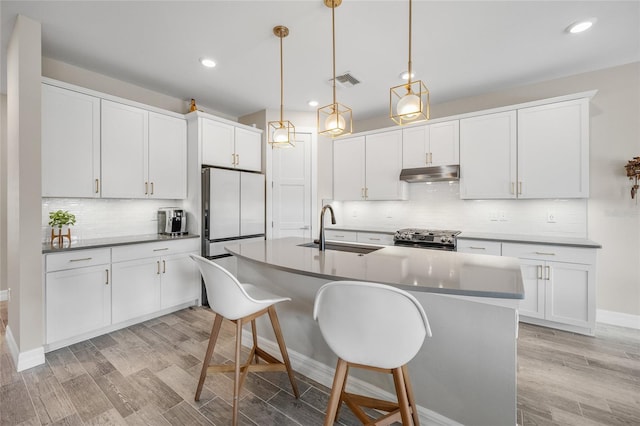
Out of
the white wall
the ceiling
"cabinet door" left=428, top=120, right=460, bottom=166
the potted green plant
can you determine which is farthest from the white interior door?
the white wall

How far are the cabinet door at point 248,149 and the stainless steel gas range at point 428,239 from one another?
2.35m

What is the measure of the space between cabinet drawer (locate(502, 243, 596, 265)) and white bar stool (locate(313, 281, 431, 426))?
8.11ft

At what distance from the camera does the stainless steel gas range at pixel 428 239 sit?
3.34 m

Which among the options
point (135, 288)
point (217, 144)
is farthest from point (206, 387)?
point (217, 144)

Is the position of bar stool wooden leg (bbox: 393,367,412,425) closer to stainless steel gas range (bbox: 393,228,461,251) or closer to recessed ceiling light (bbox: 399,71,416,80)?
stainless steel gas range (bbox: 393,228,461,251)

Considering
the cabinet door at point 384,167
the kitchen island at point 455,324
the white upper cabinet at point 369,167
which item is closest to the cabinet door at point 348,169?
the white upper cabinet at point 369,167

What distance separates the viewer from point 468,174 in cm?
360

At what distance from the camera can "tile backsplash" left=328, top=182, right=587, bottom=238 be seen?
3285 mm

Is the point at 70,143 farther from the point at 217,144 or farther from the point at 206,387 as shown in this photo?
the point at 206,387

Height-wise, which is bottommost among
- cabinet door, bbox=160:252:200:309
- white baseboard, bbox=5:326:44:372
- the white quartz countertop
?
white baseboard, bbox=5:326:44:372

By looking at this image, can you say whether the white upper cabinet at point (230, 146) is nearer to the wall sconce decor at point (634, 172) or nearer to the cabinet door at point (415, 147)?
the cabinet door at point (415, 147)

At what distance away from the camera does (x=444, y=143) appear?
3.75 meters

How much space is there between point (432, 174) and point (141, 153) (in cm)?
360

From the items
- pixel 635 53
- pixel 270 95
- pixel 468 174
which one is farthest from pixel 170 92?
pixel 635 53
